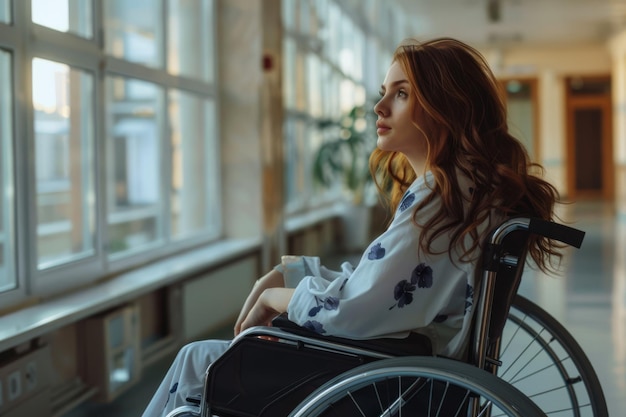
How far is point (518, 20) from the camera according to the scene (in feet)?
43.3

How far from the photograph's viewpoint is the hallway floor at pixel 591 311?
9.68ft

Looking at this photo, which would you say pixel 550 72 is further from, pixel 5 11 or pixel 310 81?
pixel 5 11

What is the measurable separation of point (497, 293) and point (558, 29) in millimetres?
14111

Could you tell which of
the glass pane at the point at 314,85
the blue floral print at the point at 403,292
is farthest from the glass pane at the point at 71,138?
the glass pane at the point at 314,85

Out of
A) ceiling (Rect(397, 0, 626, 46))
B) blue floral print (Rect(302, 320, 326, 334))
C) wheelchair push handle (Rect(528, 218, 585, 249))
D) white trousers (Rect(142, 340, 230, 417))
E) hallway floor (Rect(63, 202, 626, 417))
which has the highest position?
ceiling (Rect(397, 0, 626, 46))

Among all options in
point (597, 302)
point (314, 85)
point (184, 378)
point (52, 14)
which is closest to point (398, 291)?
point (184, 378)

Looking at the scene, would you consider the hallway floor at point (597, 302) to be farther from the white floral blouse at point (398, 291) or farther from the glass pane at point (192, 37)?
the glass pane at point (192, 37)

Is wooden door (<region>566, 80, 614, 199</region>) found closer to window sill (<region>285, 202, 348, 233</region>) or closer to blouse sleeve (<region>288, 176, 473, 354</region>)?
window sill (<region>285, 202, 348, 233</region>)

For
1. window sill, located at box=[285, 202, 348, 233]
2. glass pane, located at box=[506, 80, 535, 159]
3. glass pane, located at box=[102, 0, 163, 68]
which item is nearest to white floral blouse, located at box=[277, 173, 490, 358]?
glass pane, located at box=[102, 0, 163, 68]

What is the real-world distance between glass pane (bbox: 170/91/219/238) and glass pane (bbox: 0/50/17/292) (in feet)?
6.58

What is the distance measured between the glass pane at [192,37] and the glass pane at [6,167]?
2.06 meters

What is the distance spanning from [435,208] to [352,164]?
685 centimetres

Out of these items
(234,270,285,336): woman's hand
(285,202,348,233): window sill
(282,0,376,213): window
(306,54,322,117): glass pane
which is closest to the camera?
(234,270,285,336): woman's hand

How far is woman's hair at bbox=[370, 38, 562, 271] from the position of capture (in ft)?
4.68
